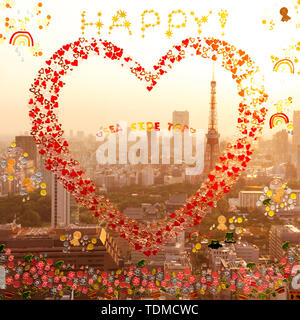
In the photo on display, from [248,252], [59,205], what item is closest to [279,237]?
[248,252]

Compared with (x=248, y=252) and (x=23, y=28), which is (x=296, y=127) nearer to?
(x=248, y=252)

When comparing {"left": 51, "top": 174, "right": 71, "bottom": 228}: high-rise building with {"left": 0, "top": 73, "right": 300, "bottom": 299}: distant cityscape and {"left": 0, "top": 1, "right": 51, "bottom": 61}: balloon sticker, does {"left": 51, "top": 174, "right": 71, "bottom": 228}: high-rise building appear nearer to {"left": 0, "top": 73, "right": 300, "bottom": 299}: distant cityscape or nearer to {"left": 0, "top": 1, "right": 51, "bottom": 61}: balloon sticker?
{"left": 0, "top": 73, "right": 300, "bottom": 299}: distant cityscape

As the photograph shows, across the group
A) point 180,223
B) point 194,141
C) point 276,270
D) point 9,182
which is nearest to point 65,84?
point 9,182

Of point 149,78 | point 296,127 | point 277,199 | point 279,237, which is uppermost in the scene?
point 149,78

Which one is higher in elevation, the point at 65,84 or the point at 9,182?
the point at 65,84

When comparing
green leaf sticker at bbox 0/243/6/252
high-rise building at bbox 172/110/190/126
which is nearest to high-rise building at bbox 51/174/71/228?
green leaf sticker at bbox 0/243/6/252

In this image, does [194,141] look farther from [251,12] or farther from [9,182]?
[9,182]

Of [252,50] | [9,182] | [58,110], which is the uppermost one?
[252,50]
